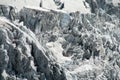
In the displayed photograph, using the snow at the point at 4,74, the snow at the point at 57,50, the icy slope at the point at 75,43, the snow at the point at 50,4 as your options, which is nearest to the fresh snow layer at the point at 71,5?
the snow at the point at 50,4

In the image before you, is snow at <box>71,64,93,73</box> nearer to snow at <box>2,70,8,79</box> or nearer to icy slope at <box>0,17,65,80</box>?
icy slope at <box>0,17,65,80</box>

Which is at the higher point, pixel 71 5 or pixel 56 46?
pixel 71 5

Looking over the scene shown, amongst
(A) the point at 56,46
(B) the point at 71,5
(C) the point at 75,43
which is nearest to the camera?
(A) the point at 56,46

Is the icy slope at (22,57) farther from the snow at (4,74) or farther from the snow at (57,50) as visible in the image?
the snow at (57,50)

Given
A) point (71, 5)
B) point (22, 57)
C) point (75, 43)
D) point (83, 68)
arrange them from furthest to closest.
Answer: point (71, 5)
point (75, 43)
point (83, 68)
point (22, 57)

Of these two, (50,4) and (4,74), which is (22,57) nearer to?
(4,74)

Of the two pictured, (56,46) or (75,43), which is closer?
(56,46)

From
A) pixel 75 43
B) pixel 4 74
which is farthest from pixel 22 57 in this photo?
pixel 75 43

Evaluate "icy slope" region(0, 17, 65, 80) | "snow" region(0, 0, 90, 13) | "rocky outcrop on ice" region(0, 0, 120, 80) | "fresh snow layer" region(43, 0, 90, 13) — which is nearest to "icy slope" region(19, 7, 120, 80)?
"rocky outcrop on ice" region(0, 0, 120, 80)

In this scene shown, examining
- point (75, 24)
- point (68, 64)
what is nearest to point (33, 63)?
point (68, 64)
